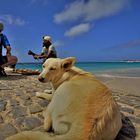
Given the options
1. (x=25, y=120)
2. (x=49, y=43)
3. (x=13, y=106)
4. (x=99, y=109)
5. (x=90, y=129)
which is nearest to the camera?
(x=90, y=129)

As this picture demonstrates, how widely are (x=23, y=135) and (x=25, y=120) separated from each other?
1.52 m

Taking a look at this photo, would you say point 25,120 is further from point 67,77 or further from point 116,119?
point 116,119

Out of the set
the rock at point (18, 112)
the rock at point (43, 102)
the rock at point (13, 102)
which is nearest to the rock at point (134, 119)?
the rock at point (43, 102)

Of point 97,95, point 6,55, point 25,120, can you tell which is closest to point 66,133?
point 97,95

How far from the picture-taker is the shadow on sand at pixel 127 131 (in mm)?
3375

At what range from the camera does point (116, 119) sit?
3.00 metres

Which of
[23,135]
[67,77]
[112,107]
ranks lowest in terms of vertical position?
[23,135]

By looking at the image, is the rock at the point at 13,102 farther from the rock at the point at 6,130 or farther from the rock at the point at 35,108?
the rock at the point at 6,130

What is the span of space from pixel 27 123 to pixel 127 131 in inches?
64.0

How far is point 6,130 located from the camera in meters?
3.48

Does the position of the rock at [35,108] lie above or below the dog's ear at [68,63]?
below

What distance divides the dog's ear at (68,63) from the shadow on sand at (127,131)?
144 cm

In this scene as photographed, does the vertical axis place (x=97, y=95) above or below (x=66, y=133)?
above

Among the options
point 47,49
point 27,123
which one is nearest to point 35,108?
point 27,123
